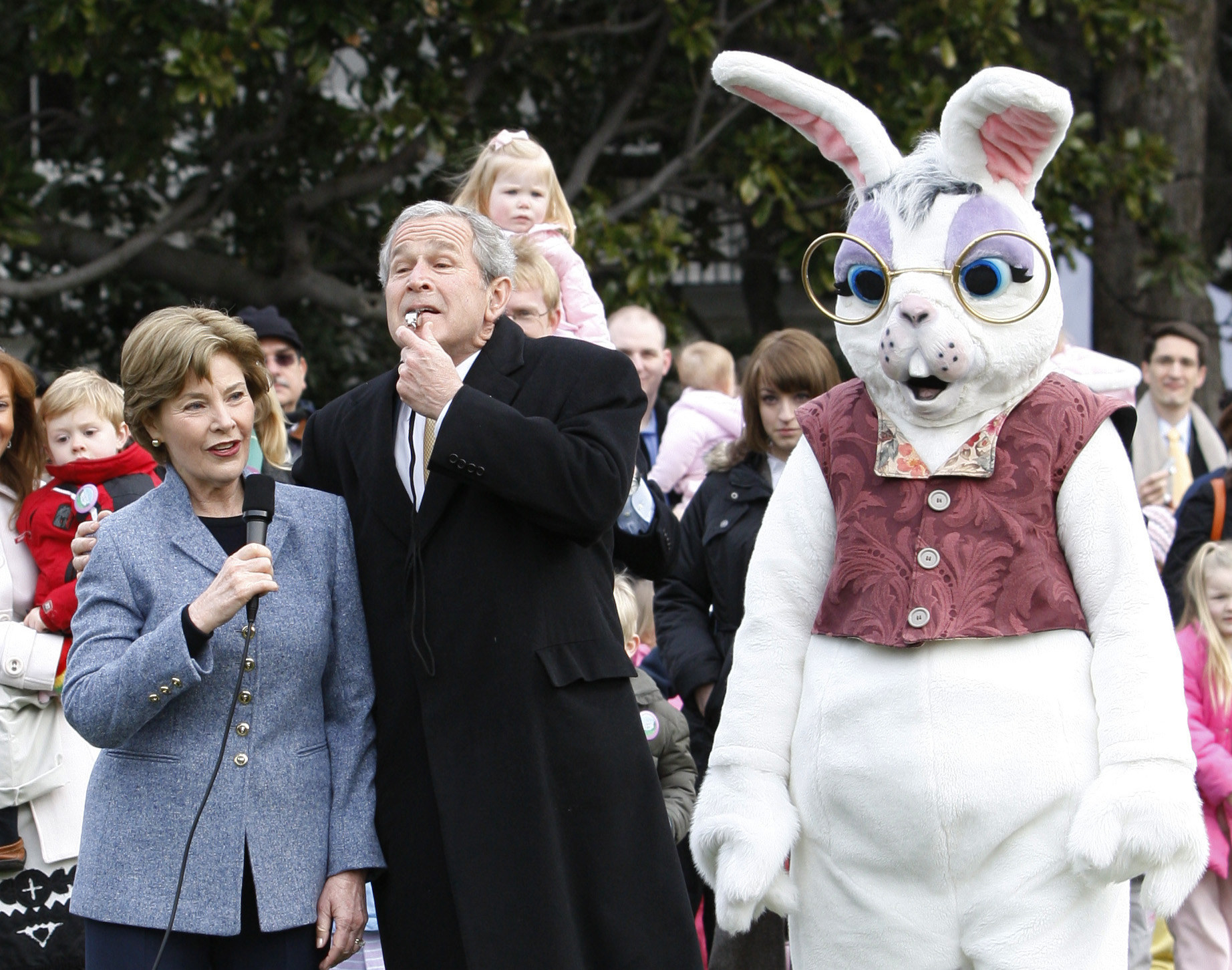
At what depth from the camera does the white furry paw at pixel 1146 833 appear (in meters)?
2.73

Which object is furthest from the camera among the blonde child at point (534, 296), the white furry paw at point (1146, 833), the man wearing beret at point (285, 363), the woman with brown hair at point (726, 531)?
the man wearing beret at point (285, 363)

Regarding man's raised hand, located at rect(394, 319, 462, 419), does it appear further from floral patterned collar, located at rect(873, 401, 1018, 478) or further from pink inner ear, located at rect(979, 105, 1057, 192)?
pink inner ear, located at rect(979, 105, 1057, 192)

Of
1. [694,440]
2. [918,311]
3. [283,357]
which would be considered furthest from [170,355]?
[694,440]

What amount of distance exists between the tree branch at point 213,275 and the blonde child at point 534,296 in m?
3.97

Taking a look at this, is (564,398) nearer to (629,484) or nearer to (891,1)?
(629,484)

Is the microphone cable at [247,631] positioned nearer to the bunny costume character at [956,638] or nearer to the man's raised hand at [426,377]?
the man's raised hand at [426,377]

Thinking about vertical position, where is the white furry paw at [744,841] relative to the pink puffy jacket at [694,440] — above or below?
below

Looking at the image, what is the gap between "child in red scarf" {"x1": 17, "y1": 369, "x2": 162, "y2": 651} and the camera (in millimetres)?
4324

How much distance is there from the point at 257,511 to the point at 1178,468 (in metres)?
4.36

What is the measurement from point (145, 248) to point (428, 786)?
234 inches

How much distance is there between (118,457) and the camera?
14.8 feet

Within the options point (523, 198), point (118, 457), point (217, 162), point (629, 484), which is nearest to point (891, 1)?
point (217, 162)

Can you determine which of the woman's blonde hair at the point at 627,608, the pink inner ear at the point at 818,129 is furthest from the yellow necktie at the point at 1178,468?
the pink inner ear at the point at 818,129

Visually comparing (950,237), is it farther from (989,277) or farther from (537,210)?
(537,210)
